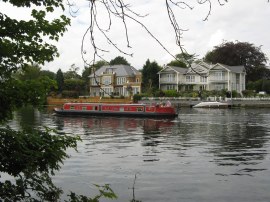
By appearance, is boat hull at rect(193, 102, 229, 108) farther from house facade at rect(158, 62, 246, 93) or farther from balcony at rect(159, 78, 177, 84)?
balcony at rect(159, 78, 177, 84)

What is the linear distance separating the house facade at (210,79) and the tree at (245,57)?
6901mm

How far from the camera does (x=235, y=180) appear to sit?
12.2 metres

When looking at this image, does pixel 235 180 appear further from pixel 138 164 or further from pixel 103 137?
pixel 103 137

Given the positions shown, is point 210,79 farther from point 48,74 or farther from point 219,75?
point 48,74

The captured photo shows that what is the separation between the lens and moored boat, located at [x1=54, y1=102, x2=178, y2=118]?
4150 cm

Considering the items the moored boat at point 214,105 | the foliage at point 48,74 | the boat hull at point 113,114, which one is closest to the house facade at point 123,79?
the foliage at point 48,74

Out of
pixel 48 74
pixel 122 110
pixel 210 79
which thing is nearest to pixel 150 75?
pixel 210 79

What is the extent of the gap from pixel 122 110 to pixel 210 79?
1751 inches

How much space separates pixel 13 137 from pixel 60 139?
82 cm

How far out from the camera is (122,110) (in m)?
44.1

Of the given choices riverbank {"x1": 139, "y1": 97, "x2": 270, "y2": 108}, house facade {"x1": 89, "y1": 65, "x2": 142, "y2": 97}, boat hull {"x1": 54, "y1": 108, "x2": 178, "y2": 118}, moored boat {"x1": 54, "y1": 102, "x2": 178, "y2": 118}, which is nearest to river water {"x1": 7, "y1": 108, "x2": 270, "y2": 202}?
boat hull {"x1": 54, "y1": 108, "x2": 178, "y2": 118}

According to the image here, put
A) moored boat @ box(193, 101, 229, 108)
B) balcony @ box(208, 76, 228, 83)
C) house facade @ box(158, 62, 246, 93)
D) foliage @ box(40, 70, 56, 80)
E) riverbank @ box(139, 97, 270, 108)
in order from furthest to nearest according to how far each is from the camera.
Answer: balcony @ box(208, 76, 228, 83), house facade @ box(158, 62, 246, 93), riverbank @ box(139, 97, 270, 108), moored boat @ box(193, 101, 229, 108), foliage @ box(40, 70, 56, 80)

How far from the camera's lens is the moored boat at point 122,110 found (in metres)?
41.5

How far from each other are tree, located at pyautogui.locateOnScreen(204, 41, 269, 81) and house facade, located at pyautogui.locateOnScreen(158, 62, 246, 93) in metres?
6.90
